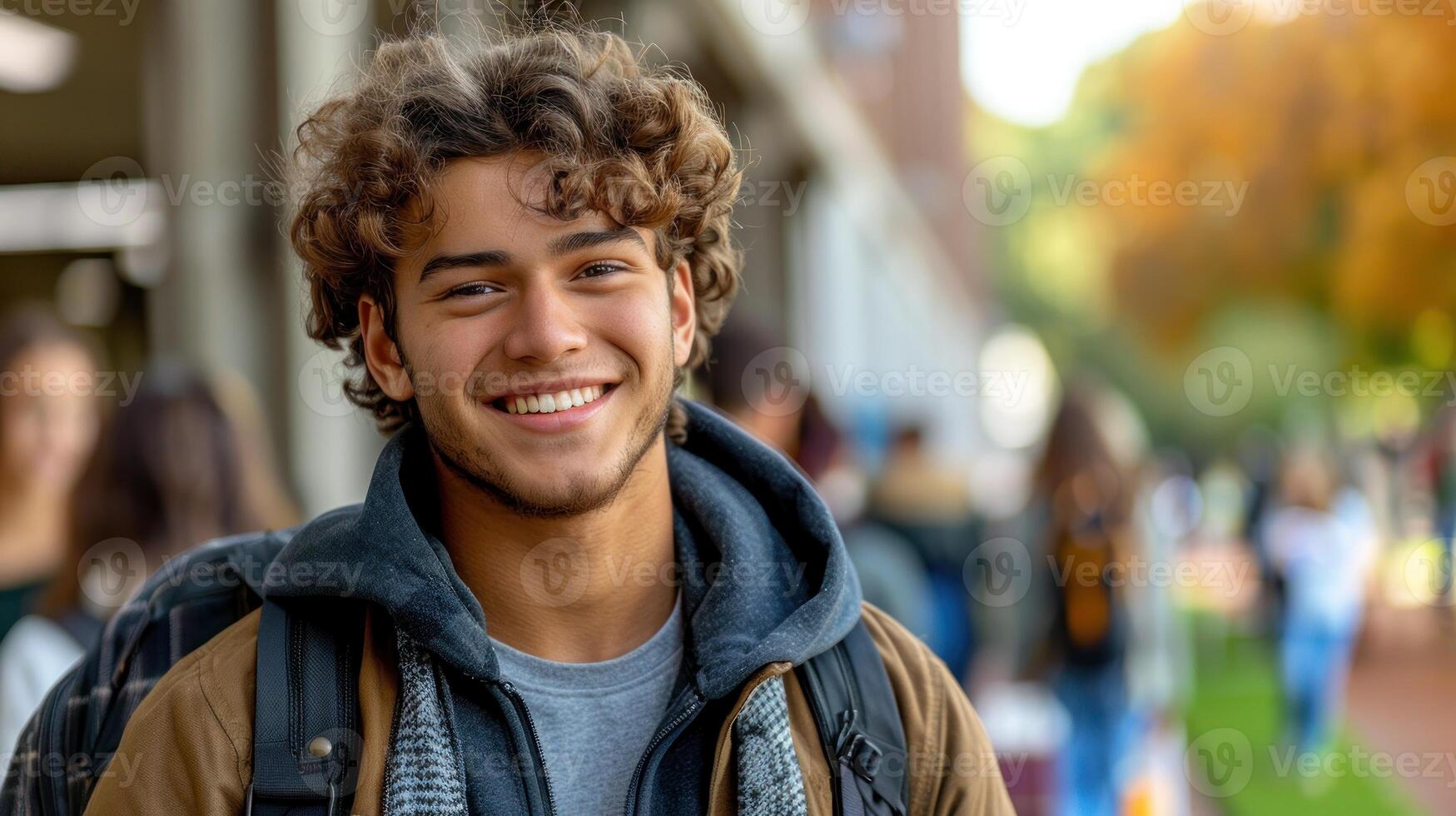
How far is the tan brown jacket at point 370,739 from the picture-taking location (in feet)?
5.63

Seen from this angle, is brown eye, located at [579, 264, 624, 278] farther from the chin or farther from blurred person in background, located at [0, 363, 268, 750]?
blurred person in background, located at [0, 363, 268, 750]

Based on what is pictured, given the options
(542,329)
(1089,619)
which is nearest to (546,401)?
(542,329)

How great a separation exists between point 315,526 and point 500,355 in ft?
1.28

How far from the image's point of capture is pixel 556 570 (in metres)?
2.03

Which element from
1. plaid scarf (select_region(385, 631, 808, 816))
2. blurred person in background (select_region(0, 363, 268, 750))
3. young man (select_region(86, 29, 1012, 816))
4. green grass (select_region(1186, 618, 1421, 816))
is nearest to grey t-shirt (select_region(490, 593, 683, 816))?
young man (select_region(86, 29, 1012, 816))

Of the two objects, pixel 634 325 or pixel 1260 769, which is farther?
pixel 1260 769

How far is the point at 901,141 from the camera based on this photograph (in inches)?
1161

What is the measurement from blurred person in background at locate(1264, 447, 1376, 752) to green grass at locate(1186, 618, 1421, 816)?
1.02ft

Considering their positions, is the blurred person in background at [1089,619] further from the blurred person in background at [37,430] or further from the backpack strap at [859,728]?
the backpack strap at [859,728]

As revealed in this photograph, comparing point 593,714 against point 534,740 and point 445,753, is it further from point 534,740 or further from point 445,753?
point 445,753

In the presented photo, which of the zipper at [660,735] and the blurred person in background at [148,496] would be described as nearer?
the zipper at [660,735]

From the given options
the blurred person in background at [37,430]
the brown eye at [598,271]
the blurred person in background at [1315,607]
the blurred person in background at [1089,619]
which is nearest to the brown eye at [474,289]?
the brown eye at [598,271]

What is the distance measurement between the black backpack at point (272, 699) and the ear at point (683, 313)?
0.54 metres

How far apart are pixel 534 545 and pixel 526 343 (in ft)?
1.06
